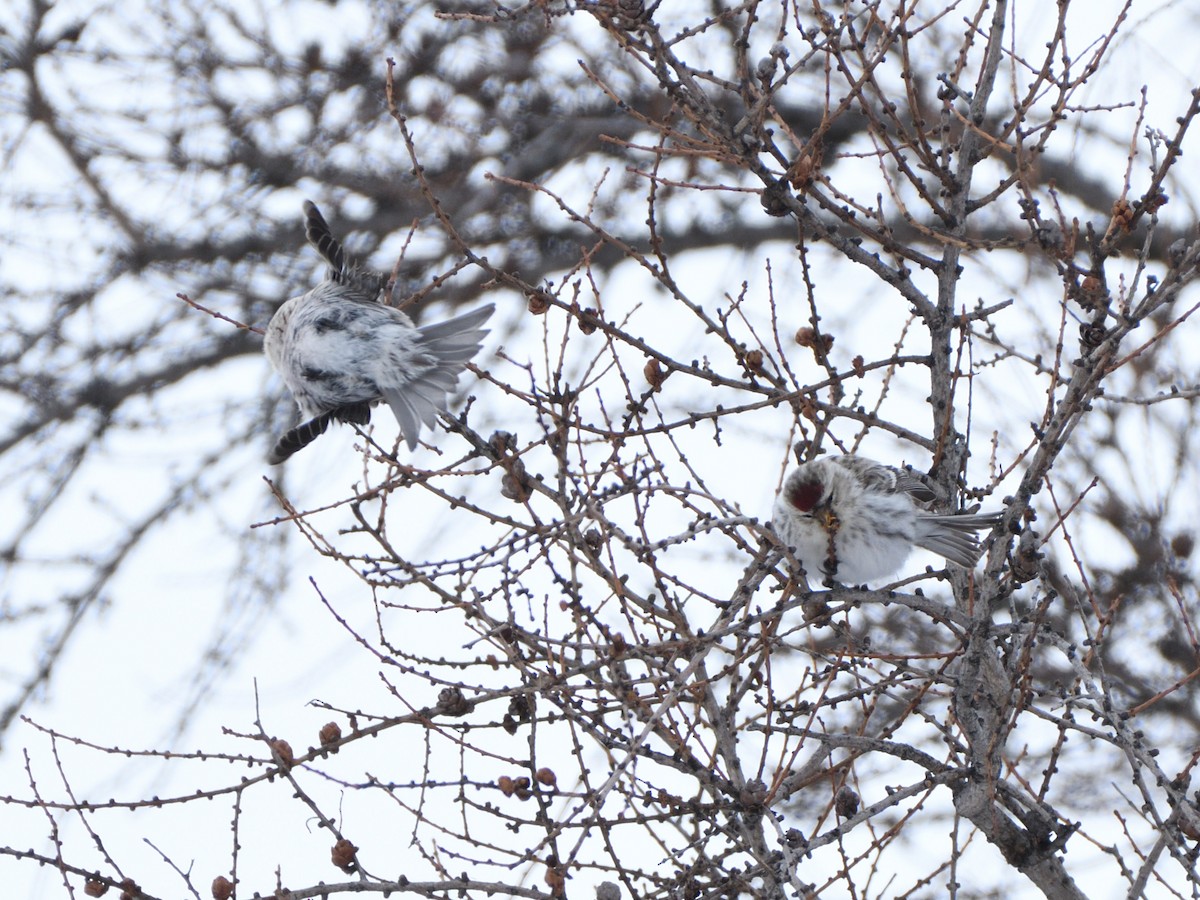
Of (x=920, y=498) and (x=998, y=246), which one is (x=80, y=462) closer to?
(x=920, y=498)

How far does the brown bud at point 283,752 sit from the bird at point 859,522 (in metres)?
1.43

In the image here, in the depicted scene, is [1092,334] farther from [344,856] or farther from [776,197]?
[344,856]

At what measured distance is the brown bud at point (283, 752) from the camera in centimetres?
303

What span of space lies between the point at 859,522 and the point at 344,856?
177 centimetres

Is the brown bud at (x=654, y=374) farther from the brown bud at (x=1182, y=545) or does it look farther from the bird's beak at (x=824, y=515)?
the brown bud at (x=1182, y=545)

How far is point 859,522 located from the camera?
405cm

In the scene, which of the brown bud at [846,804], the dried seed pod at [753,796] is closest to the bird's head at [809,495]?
the brown bud at [846,804]

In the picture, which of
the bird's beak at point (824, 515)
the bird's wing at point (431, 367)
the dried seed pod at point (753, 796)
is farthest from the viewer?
the bird's wing at point (431, 367)

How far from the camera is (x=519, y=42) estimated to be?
24.0 ft

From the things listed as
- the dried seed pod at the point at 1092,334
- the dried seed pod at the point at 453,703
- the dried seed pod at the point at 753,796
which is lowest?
the dried seed pod at the point at 753,796

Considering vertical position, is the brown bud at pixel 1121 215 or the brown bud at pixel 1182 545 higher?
the brown bud at pixel 1182 545

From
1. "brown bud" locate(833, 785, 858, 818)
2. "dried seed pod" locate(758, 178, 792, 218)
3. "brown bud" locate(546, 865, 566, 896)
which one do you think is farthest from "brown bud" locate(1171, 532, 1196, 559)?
"brown bud" locate(546, 865, 566, 896)

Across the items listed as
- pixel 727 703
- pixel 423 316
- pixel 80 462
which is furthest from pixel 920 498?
pixel 80 462

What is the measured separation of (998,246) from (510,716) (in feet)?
5.04
